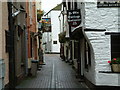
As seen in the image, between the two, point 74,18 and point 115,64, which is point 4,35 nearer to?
point 74,18

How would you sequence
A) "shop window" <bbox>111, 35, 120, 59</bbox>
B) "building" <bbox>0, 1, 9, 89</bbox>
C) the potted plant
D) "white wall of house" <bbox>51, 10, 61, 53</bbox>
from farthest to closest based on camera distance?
1. "white wall of house" <bbox>51, 10, 61, 53</bbox>
2. "shop window" <bbox>111, 35, 120, 59</bbox>
3. the potted plant
4. "building" <bbox>0, 1, 9, 89</bbox>

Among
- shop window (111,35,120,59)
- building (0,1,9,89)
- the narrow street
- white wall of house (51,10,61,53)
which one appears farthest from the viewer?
white wall of house (51,10,61,53)

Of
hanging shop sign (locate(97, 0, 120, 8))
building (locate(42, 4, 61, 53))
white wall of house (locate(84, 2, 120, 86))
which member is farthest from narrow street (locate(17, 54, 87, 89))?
building (locate(42, 4, 61, 53))

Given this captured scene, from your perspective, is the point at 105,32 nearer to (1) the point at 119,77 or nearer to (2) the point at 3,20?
(1) the point at 119,77

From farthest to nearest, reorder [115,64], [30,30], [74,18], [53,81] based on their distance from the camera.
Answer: [30,30] < [53,81] < [74,18] < [115,64]

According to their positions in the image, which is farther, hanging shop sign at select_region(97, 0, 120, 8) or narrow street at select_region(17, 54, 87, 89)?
narrow street at select_region(17, 54, 87, 89)

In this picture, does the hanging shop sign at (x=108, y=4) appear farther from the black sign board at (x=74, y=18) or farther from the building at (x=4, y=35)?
the building at (x=4, y=35)

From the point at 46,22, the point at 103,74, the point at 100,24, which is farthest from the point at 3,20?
the point at 46,22

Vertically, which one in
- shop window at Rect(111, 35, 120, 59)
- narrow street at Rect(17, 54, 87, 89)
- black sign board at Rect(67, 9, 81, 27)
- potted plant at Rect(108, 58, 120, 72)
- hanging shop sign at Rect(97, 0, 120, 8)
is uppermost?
hanging shop sign at Rect(97, 0, 120, 8)

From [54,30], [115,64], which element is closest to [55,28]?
[54,30]

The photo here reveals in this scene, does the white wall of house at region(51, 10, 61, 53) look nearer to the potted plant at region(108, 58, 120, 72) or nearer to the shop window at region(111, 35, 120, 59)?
the shop window at region(111, 35, 120, 59)

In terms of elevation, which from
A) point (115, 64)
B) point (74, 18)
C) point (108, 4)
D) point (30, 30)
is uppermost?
point (108, 4)

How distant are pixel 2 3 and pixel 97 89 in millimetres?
4541

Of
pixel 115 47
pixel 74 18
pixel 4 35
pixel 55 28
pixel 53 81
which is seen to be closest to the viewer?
pixel 4 35
